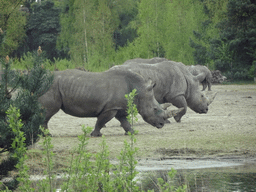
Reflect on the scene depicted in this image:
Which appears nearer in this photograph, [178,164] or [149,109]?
[178,164]

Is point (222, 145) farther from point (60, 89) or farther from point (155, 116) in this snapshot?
point (60, 89)

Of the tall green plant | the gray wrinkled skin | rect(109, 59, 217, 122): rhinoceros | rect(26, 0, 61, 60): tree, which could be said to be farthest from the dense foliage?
the tall green plant

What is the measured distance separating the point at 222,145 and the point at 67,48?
141 feet

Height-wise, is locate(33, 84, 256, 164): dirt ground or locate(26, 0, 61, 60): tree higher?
locate(33, 84, 256, 164): dirt ground

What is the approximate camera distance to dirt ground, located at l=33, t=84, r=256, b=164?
300 inches

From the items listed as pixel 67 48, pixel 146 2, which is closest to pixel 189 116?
pixel 146 2

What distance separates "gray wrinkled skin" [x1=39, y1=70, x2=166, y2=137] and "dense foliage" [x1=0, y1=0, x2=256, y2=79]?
17073mm

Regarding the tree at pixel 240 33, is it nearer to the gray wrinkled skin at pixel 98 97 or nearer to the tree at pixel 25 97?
the gray wrinkled skin at pixel 98 97

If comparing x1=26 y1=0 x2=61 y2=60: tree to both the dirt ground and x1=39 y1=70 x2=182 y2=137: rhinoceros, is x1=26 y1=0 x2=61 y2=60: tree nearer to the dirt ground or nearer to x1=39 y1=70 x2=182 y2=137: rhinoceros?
the dirt ground

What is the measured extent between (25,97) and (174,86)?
279 inches

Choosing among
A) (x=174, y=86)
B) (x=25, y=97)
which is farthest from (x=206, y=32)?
(x=25, y=97)

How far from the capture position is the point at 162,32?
3859 cm

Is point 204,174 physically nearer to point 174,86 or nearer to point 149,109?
point 149,109

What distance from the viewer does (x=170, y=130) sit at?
10.2m
